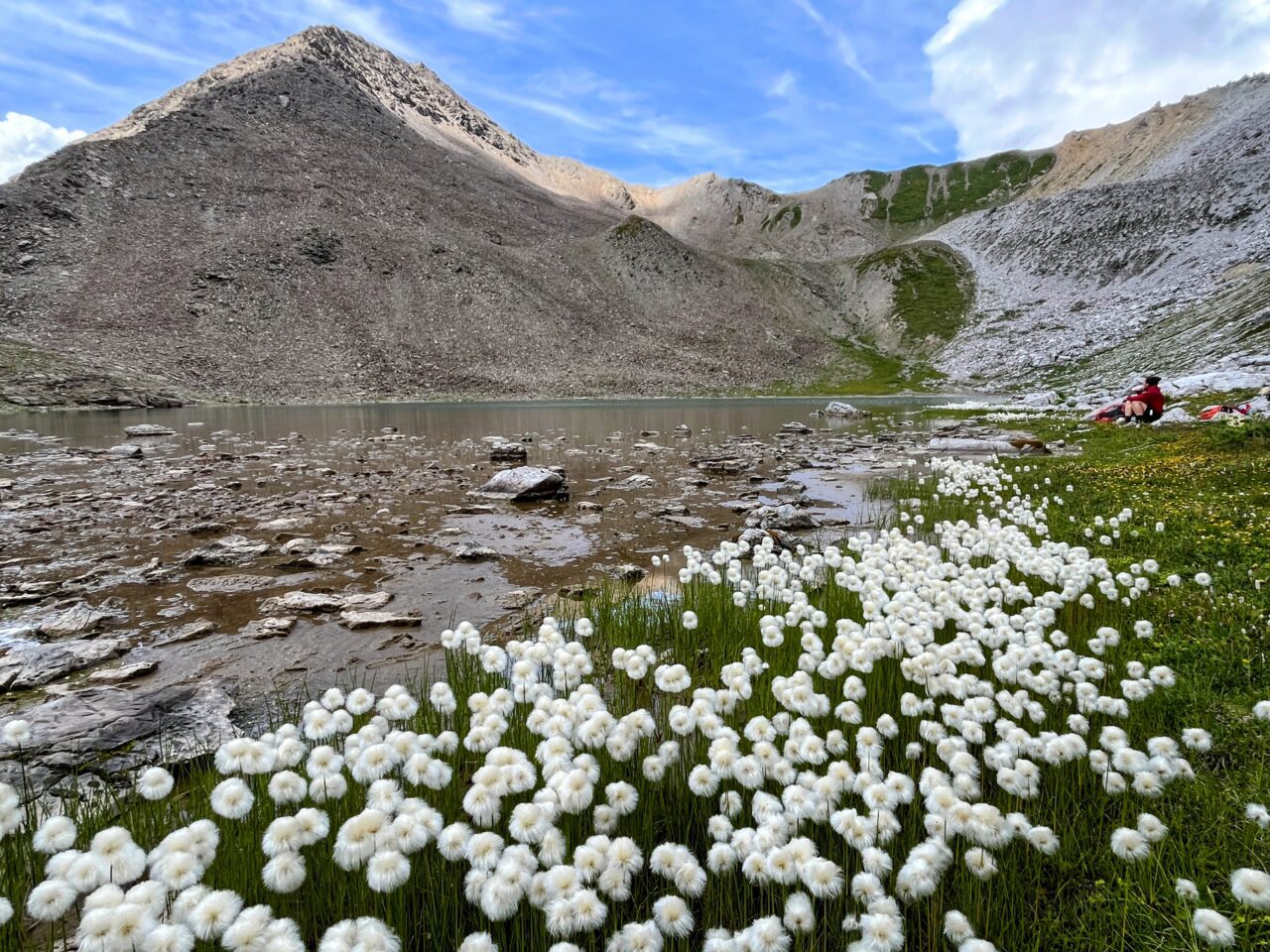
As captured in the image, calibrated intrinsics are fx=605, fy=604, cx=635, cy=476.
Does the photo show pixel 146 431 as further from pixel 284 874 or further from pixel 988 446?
pixel 988 446

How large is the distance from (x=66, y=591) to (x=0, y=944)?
832 cm

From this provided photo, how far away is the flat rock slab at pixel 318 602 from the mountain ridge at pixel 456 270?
56.2 metres

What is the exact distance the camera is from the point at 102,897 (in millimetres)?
2184

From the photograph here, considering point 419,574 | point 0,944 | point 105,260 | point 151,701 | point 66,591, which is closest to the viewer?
point 0,944

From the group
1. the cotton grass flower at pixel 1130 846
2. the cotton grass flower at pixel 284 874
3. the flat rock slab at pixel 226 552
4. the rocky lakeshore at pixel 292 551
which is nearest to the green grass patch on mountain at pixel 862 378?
the rocky lakeshore at pixel 292 551

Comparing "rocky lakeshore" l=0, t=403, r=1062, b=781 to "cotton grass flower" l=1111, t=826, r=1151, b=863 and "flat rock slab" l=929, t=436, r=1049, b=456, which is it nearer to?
"flat rock slab" l=929, t=436, r=1049, b=456

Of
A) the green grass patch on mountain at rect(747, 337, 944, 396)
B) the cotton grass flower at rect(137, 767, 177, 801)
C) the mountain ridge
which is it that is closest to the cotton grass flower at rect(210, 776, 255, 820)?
the cotton grass flower at rect(137, 767, 177, 801)

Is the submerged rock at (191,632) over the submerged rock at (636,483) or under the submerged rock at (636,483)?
under

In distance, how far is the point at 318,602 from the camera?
28.3ft

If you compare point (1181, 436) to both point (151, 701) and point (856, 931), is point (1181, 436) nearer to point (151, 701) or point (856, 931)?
point (856, 931)

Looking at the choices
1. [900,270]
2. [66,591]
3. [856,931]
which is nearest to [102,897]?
[856,931]

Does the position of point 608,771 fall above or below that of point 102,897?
below

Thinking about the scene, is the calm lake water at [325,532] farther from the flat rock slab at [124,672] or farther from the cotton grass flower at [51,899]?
the cotton grass flower at [51,899]

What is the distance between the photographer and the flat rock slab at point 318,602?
27.7ft
